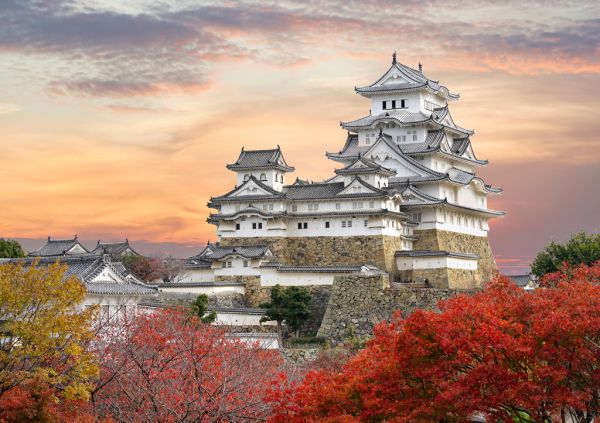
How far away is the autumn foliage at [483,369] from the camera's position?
21.0m

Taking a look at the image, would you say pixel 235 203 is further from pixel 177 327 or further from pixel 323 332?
pixel 177 327

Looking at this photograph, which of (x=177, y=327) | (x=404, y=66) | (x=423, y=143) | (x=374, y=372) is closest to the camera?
(x=374, y=372)

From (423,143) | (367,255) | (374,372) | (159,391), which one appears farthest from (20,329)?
(423,143)

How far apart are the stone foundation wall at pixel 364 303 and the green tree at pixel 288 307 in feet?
5.10

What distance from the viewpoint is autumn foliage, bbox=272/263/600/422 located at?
21.0 m

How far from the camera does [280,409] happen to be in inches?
960

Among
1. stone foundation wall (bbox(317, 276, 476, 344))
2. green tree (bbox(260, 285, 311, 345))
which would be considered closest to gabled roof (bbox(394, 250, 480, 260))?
stone foundation wall (bbox(317, 276, 476, 344))

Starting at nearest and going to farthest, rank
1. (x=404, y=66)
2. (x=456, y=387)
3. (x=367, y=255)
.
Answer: (x=456, y=387) → (x=367, y=255) → (x=404, y=66)

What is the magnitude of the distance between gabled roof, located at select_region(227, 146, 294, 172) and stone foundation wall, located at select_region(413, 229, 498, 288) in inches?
394

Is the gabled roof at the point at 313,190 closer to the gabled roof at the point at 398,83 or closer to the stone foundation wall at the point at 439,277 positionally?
the stone foundation wall at the point at 439,277

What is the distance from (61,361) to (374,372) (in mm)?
10379

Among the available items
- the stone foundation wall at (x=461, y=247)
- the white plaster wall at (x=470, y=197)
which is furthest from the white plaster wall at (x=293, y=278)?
the white plaster wall at (x=470, y=197)

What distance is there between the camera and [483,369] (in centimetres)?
2117

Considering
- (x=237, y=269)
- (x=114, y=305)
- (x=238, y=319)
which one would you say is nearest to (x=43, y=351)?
(x=114, y=305)
